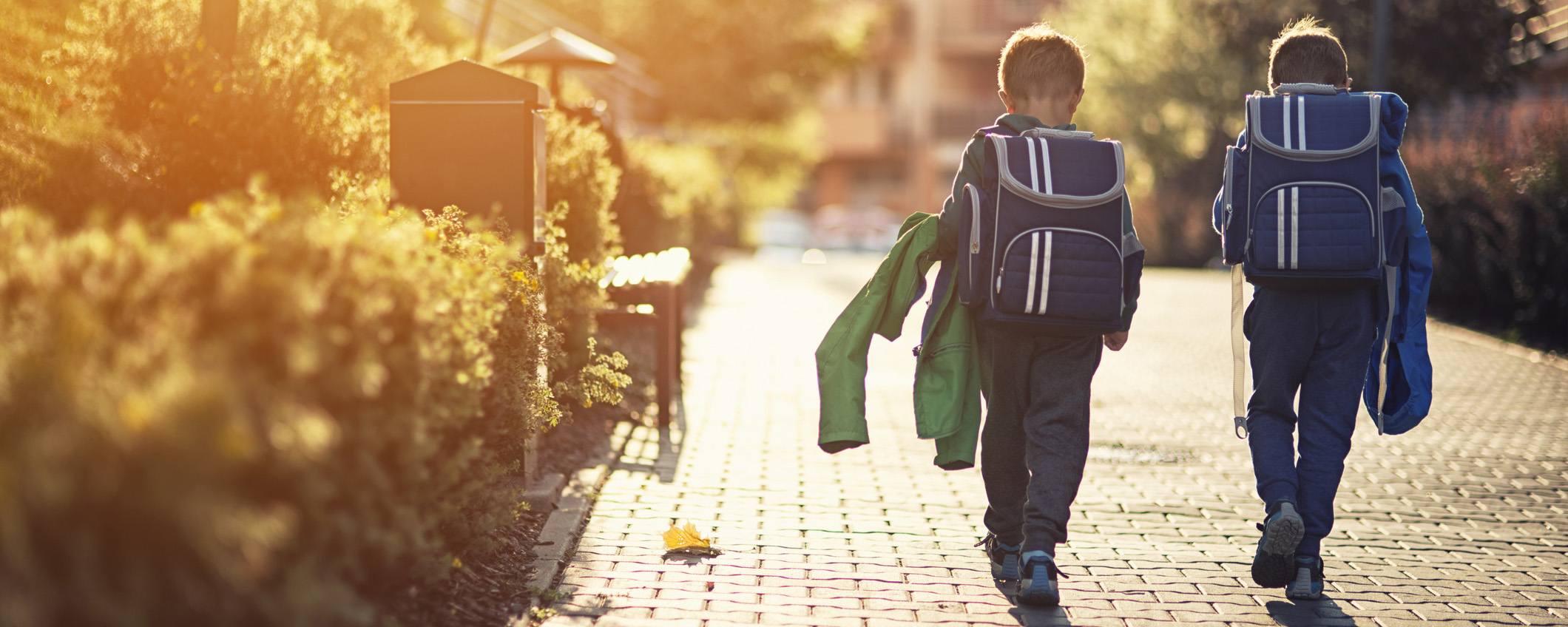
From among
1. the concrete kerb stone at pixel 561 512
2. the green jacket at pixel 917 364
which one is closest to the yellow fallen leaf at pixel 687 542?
the concrete kerb stone at pixel 561 512

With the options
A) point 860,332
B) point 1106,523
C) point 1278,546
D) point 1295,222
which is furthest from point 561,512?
point 1295,222

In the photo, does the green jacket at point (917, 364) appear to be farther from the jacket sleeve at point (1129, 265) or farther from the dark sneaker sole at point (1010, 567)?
the jacket sleeve at point (1129, 265)

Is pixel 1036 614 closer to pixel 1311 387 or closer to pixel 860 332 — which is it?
pixel 860 332

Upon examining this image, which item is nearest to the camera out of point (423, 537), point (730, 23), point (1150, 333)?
point (423, 537)

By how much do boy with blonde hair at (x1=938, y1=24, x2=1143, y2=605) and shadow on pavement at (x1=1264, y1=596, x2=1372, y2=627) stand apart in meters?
0.65

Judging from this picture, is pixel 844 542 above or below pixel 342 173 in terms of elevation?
below

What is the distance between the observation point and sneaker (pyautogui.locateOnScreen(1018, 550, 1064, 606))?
4250 millimetres

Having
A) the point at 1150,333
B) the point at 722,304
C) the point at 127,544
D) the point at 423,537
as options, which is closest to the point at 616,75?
the point at 722,304

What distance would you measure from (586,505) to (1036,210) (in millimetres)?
2302

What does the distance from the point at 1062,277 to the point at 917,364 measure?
56 cm

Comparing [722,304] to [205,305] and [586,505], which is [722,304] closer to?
[586,505]

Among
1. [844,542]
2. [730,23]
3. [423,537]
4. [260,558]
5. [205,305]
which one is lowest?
[844,542]

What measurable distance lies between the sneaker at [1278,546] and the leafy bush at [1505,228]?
28.3 feet

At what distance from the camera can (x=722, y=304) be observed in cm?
1719
